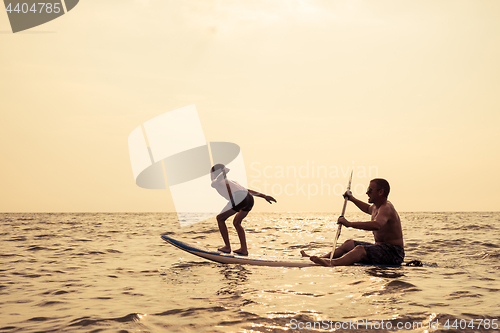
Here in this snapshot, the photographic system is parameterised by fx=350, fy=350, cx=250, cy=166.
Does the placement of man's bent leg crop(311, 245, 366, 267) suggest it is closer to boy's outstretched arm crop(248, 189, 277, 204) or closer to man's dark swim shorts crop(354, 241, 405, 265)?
man's dark swim shorts crop(354, 241, 405, 265)

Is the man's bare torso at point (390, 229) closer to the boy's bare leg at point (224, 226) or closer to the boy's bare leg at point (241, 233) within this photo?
the boy's bare leg at point (241, 233)

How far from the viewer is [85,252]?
9.80m

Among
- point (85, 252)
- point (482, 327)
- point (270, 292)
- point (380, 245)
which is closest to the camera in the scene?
point (482, 327)

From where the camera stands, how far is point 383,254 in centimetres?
688

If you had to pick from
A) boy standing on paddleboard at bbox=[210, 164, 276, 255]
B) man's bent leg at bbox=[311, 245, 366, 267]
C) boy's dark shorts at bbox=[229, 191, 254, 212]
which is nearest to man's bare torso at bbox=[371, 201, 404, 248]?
man's bent leg at bbox=[311, 245, 366, 267]

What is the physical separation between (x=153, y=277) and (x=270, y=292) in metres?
2.44

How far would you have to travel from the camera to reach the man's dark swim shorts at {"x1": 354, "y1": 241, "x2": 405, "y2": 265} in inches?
270

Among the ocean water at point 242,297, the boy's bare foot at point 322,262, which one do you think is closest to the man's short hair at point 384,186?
the ocean water at point 242,297

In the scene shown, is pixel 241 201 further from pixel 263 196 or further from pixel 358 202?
pixel 358 202

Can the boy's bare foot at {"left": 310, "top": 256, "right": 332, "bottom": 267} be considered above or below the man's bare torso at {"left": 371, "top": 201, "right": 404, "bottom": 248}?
below

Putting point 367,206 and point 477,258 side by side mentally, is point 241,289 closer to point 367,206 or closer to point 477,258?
point 367,206

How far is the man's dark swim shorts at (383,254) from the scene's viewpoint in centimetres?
686

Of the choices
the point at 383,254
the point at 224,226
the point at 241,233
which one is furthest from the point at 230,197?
the point at 383,254

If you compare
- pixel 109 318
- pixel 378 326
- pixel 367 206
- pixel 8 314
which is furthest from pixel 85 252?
pixel 378 326
